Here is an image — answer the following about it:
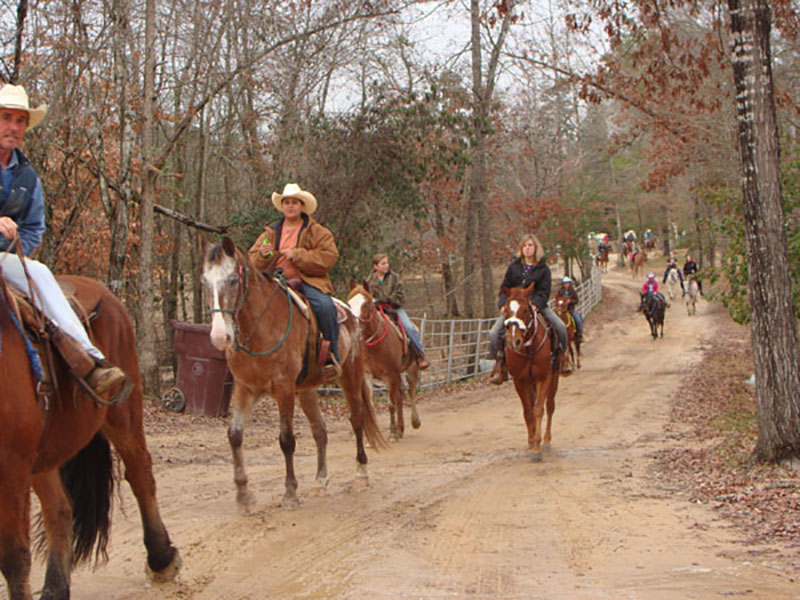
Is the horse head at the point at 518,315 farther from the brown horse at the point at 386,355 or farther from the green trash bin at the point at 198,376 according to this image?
the green trash bin at the point at 198,376

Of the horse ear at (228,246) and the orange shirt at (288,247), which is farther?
the orange shirt at (288,247)

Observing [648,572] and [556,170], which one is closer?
[648,572]

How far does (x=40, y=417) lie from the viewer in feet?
13.7

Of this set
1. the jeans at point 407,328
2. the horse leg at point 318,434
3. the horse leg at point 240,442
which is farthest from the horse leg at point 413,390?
the horse leg at point 240,442

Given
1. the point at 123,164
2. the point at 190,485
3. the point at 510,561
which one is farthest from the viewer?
the point at 123,164

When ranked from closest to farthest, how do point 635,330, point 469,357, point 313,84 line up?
point 313,84, point 469,357, point 635,330

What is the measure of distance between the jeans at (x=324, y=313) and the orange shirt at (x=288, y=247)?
0.17m

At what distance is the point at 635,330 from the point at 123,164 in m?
25.4

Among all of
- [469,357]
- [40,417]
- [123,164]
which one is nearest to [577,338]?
[469,357]

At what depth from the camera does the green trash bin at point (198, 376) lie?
1352cm

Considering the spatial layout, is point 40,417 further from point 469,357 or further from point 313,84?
point 469,357

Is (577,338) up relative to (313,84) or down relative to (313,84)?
down

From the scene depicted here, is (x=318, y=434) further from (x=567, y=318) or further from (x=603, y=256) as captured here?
(x=603, y=256)

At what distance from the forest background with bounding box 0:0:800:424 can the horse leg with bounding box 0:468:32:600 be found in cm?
874
